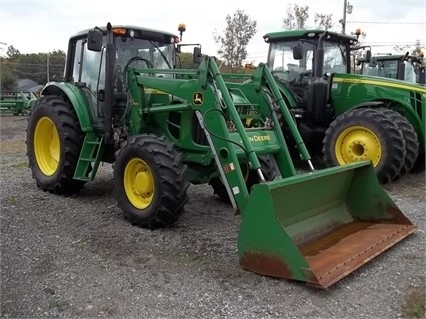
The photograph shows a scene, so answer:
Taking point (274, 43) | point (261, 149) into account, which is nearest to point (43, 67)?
point (274, 43)

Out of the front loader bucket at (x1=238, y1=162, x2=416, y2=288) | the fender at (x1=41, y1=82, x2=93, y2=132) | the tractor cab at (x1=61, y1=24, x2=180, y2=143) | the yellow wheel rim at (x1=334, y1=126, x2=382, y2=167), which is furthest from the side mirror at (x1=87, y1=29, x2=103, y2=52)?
the yellow wheel rim at (x1=334, y1=126, x2=382, y2=167)

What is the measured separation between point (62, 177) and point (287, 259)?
11.7ft

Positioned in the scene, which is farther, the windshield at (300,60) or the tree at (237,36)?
the tree at (237,36)

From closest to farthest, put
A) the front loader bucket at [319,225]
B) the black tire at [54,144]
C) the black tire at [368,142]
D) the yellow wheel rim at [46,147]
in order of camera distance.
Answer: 1. the front loader bucket at [319,225]
2. the black tire at [54,144]
3. the yellow wheel rim at [46,147]
4. the black tire at [368,142]

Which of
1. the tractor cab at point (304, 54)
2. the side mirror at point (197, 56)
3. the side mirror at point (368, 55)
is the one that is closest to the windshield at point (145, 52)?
the side mirror at point (197, 56)

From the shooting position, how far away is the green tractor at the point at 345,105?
23.8 feet

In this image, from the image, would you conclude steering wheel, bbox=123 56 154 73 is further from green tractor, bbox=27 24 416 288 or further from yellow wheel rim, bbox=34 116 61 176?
yellow wheel rim, bbox=34 116 61 176

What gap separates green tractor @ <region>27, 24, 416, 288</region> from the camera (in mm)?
3842

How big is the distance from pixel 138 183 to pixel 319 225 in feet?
6.14

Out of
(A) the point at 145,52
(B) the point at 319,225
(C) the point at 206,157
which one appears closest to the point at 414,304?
(B) the point at 319,225

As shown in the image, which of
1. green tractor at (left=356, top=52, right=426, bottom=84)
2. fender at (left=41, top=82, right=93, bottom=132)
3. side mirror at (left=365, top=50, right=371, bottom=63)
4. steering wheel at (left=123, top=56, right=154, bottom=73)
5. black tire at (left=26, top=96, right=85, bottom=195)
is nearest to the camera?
steering wheel at (left=123, top=56, right=154, bottom=73)

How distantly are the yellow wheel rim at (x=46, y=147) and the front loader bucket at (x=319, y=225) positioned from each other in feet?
12.2

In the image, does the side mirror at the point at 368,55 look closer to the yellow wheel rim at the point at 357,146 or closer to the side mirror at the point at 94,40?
the yellow wheel rim at the point at 357,146

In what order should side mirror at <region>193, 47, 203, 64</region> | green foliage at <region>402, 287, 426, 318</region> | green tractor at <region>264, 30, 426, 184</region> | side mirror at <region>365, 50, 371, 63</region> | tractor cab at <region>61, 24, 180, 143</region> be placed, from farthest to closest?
side mirror at <region>365, 50, 371, 63</region> < green tractor at <region>264, 30, 426, 184</region> < side mirror at <region>193, 47, 203, 64</region> < tractor cab at <region>61, 24, 180, 143</region> < green foliage at <region>402, 287, 426, 318</region>
